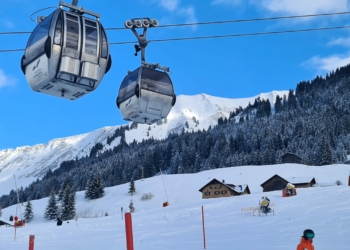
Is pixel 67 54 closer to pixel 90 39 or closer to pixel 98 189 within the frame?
pixel 90 39

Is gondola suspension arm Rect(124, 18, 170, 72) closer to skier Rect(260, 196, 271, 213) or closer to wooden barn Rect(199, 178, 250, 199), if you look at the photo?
skier Rect(260, 196, 271, 213)

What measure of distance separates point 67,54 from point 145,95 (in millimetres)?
2419

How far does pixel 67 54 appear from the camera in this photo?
29.5ft

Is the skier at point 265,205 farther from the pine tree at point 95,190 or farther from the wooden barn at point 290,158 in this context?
the wooden barn at point 290,158

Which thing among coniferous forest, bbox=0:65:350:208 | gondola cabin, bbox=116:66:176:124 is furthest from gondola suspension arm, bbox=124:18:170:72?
coniferous forest, bbox=0:65:350:208

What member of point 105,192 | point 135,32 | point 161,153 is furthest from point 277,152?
point 135,32

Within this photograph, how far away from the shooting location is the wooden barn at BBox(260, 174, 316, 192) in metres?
59.5

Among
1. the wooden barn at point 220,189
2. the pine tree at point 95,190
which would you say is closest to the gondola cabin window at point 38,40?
the wooden barn at point 220,189

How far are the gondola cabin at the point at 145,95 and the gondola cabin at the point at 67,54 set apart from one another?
1317mm

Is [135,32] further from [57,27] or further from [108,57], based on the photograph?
[57,27]

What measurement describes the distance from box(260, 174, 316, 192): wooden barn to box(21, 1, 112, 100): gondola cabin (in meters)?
53.5

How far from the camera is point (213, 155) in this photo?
124 m

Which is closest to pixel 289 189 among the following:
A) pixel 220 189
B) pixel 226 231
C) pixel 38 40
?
pixel 226 231

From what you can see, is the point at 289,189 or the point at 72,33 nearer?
the point at 72,33
